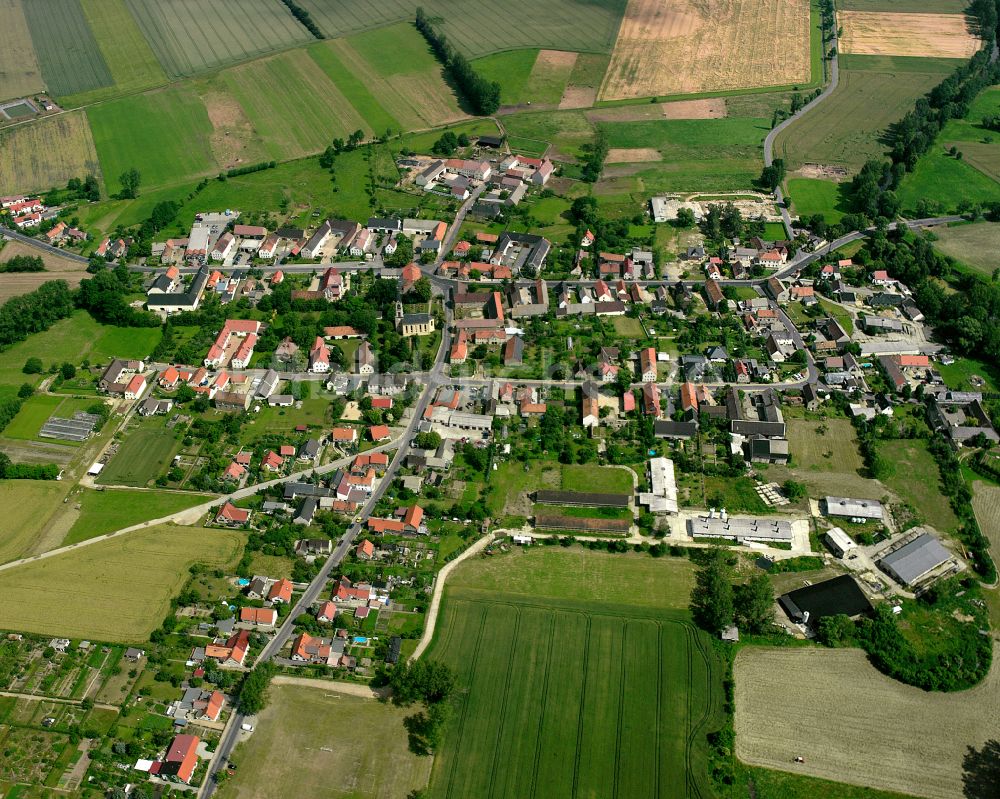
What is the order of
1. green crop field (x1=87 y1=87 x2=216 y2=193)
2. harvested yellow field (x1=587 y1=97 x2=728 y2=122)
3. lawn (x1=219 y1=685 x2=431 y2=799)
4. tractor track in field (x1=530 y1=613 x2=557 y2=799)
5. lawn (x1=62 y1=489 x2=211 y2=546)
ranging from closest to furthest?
lawn (x1=219 y1=685 x2=431 y2=799), tractor track in field (x1=530 y1=613 x2=557 y2=799), lawn (x1=62 y1=489 x2=211 y2=546), green crop field (x1=87 y1=87 x2=216 y2=193), harvested yellow field (x1=587 y1=97 x2=728 y2=122)

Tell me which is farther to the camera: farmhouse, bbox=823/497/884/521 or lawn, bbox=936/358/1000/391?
lawn, bbox=936/358/1000/391

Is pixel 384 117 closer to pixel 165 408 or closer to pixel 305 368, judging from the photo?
pixel 305 368

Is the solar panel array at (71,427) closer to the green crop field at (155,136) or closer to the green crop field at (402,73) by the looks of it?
the green crop field at (155,136)

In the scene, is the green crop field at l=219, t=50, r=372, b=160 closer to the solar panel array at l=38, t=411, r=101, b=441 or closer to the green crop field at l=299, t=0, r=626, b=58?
the green crop field at l=299, t=0, r=626, b=58

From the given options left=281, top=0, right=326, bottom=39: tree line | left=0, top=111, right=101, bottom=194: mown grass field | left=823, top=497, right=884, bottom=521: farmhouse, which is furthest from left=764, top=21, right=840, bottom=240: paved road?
left=0, top=111, right=101, bottom=194: mown grass field

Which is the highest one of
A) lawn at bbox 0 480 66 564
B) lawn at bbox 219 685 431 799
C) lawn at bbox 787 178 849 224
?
lawn at bbox 787 178 849 224

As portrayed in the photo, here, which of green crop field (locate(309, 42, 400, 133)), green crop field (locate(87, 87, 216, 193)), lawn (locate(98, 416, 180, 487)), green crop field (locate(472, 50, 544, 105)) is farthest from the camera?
green crop field (locate(472, 50, 544, 105))

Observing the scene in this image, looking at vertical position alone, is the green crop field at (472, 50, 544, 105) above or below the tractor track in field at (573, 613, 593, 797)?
above
